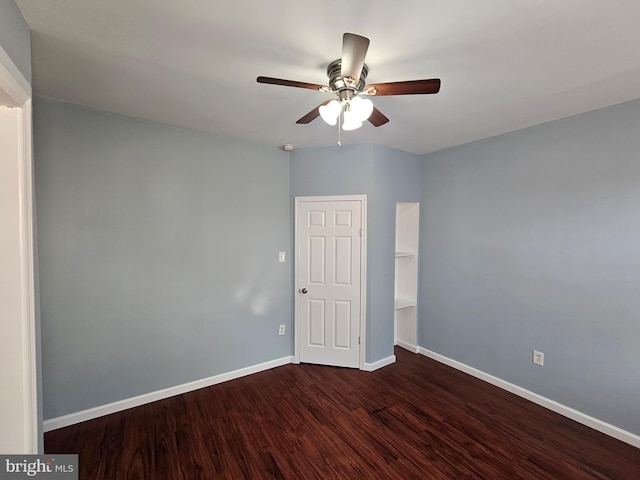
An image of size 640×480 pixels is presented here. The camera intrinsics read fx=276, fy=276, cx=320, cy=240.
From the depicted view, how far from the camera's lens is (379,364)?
3.28 metres

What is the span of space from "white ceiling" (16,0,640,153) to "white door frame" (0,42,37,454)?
1.51ft

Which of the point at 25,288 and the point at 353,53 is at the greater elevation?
the point at 353,53

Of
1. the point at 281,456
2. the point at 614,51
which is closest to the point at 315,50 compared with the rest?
the point at 614,51

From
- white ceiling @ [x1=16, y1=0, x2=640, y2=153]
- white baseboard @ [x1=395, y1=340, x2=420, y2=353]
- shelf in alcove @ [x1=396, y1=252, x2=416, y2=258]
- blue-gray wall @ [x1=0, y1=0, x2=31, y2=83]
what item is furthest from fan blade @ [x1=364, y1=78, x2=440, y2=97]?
white baseboard @ [x1=395, y1=340, x2=420, y2=353]

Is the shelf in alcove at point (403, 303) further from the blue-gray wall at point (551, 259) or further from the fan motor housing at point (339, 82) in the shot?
the fan motor housing at point (339, 82)

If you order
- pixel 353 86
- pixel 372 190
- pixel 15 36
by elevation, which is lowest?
pixel 372 190

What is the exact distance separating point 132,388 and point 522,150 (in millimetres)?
4273

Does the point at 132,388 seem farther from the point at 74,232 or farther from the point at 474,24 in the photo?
the point at 474,24

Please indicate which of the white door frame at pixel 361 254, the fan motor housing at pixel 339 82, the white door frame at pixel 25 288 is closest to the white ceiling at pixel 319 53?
the fan motor housing at pixel 339 82

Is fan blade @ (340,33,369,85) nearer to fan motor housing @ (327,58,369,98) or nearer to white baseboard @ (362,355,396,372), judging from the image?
fan motor housing @ (327,58,369,98)

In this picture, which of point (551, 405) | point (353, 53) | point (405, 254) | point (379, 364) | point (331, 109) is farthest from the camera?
point (405, 254)

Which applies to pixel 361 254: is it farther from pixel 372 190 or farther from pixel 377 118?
pixel 377 118

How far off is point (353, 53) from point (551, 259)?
8.41 feet

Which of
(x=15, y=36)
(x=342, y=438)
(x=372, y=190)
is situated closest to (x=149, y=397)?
(x=342, y=438)
